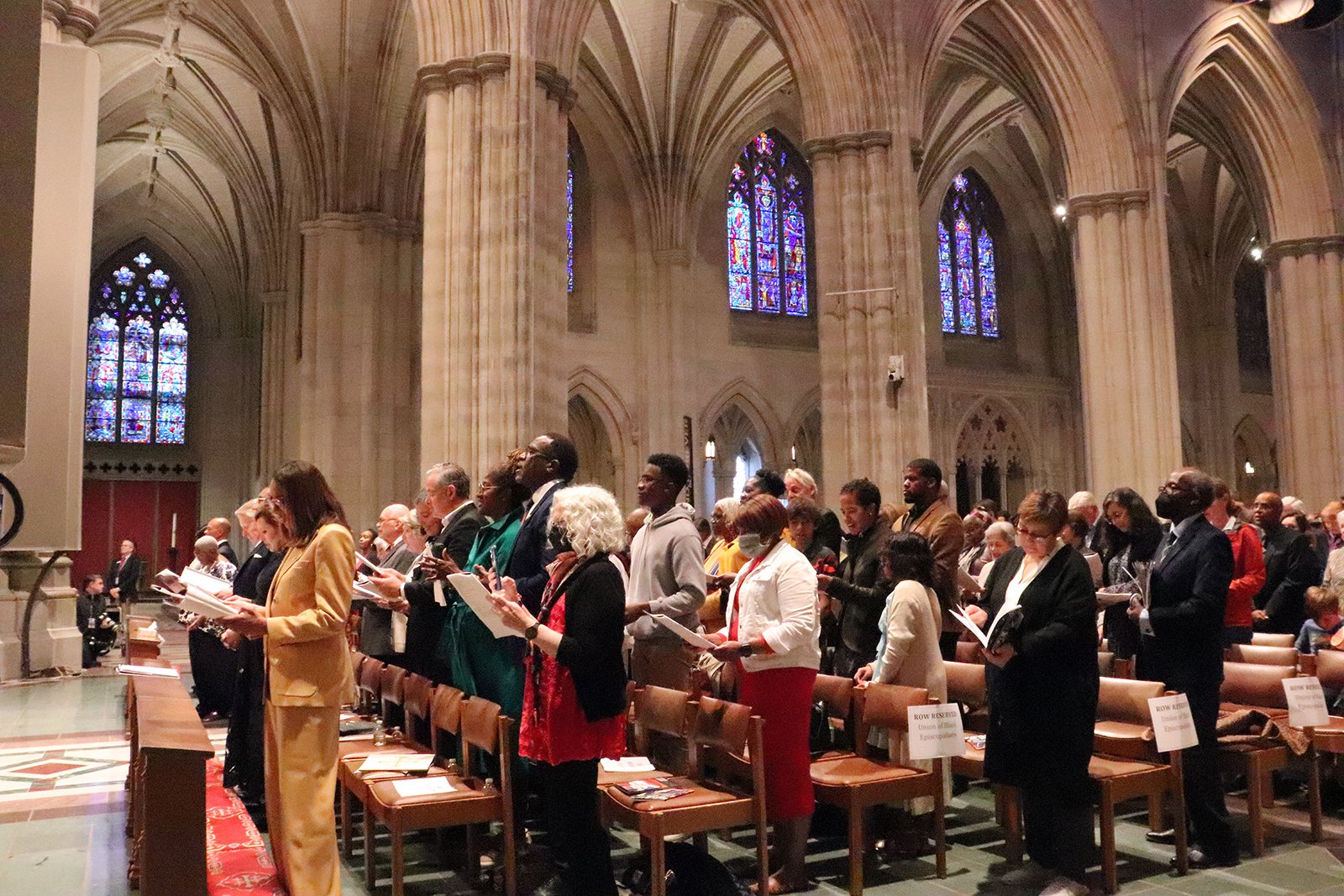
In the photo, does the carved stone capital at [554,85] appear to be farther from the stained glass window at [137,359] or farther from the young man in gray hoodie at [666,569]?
the stained glass window at [137,359]

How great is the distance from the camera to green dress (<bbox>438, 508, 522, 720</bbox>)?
4.62 metres

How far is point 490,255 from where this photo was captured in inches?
428

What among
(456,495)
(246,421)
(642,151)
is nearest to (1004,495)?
(642,151)

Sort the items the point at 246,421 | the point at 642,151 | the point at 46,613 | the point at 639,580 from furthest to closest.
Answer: the point at 246,421 → the point at 642,151 → the point at 46,613 → the point at 639,580

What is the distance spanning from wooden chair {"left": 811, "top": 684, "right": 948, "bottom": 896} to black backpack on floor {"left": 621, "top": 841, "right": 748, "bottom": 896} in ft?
1.76

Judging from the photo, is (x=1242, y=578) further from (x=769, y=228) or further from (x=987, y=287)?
(x=987, y=287)

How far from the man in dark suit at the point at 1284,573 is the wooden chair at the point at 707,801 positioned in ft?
14.1

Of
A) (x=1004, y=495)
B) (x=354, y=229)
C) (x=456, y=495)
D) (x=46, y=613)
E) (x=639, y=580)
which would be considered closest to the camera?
(x=639, y=580)

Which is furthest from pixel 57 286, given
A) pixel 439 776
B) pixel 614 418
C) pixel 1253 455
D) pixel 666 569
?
pixel 1253 455

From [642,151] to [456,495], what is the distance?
16.2 m

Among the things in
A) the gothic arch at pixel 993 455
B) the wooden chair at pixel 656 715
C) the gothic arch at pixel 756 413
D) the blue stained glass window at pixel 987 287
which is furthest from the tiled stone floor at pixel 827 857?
the blue stained glass window at pixel 987 287

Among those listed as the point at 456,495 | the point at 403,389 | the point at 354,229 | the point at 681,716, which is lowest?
the point at 681,716

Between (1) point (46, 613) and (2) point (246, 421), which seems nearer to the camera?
(1) point (46, 613)

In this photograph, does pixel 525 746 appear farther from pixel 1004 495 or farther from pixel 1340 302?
pixel 1004 495
